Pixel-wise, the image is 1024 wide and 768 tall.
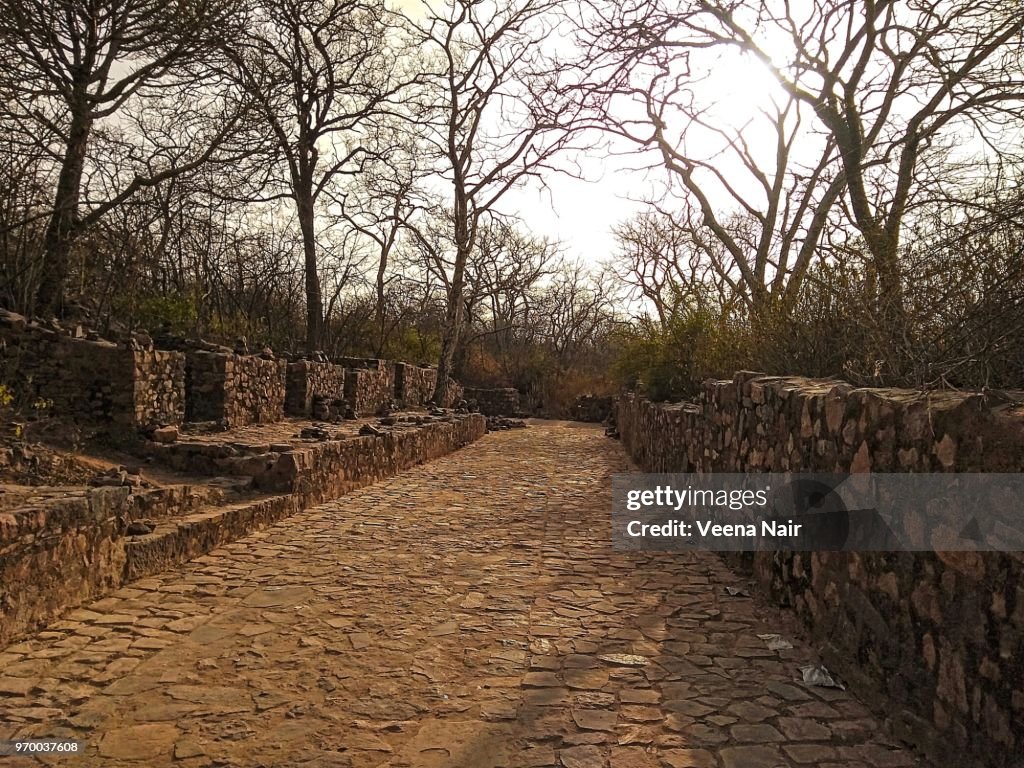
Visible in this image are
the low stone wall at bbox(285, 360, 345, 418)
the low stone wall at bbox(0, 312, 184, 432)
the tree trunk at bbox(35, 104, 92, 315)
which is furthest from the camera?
the low stone wall at bbox(285, 360, 345, 418)

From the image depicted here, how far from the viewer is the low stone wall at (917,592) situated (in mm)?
2297

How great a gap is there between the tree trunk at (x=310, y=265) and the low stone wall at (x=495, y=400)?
10.3 meters

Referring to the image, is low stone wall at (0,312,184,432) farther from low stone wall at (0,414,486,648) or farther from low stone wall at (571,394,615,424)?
low stone wall at (571,394,615,424)

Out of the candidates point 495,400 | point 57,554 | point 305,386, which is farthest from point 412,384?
point 57,554

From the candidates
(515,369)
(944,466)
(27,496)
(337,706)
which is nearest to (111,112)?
(27,496)

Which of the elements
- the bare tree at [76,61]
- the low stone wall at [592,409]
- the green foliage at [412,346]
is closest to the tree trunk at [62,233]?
the bare tree at [76,61]

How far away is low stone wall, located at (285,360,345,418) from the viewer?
15.2 m

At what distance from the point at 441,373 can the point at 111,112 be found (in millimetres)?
12976

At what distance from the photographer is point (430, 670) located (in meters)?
3.52

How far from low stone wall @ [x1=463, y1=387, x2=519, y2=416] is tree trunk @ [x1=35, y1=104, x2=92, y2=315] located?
19410 mm

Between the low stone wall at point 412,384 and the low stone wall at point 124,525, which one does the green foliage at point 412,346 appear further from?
the low stone wall at point 124,525

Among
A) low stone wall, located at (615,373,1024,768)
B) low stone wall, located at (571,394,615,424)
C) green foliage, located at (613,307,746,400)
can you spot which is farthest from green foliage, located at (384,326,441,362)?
low stone wall, located at (615,373,1024,768)

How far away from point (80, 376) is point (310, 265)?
11966 mm

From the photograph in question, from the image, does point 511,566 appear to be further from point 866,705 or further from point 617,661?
point 866,705
